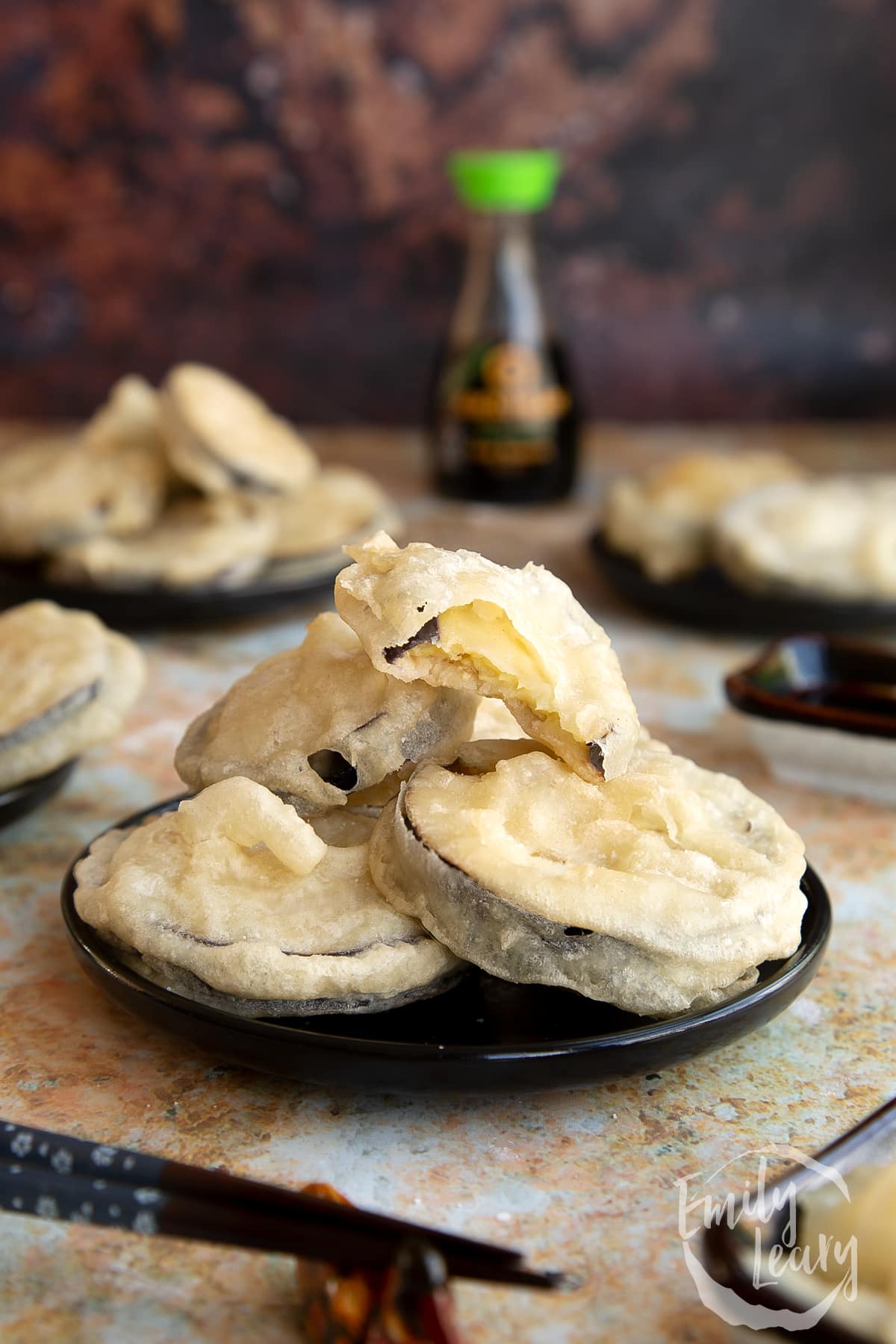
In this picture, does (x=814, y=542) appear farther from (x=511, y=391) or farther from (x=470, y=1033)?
(x=470, y=1033)

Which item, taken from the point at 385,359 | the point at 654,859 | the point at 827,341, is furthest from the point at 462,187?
the point at 654,859

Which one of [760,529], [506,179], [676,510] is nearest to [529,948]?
[760,529]

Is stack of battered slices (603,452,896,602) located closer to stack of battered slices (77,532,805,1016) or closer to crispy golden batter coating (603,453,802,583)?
crispy golden batter coating (603,453,802,583)

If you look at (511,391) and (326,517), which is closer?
(326,517)

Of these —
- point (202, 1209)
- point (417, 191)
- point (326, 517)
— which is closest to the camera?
point (202, 1209)

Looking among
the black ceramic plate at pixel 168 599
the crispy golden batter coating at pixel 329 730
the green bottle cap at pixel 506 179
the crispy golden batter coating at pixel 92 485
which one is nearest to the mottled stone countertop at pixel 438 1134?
the crispy golden batter coating at pixel 329 730

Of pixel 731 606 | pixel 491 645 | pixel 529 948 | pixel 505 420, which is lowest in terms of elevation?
pixel 731 606

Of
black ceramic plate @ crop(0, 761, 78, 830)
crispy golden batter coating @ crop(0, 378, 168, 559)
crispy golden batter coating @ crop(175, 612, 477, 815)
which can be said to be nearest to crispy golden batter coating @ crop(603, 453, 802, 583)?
crispy golden batter coating @ crop(0, 378, 168, 559)
